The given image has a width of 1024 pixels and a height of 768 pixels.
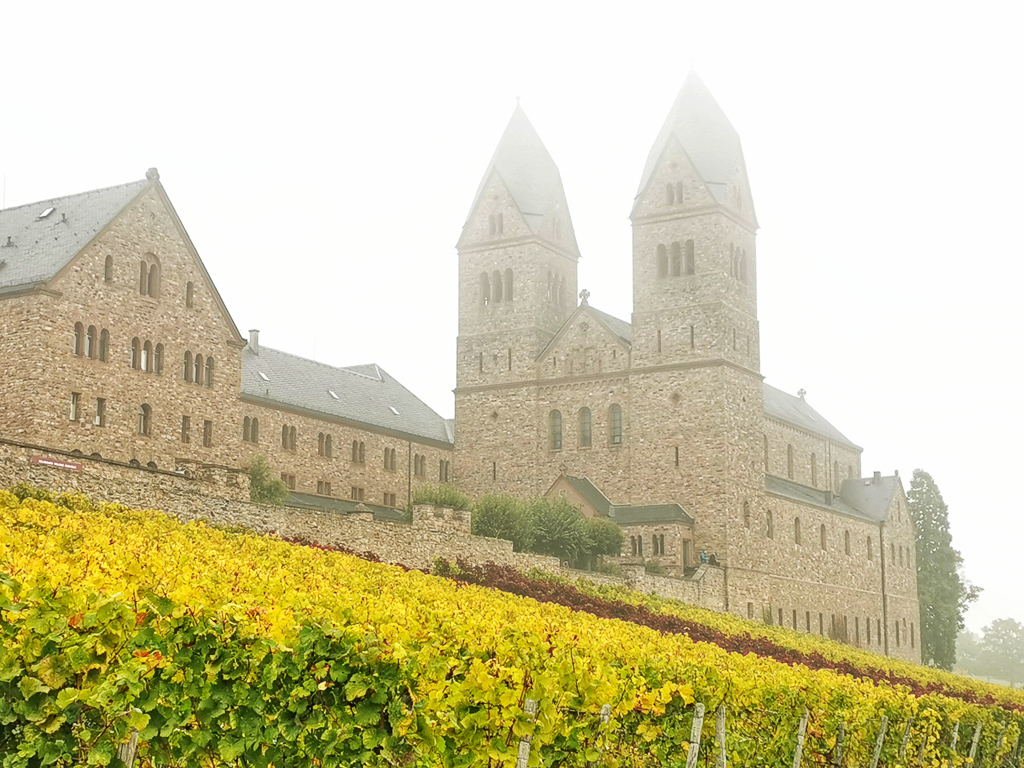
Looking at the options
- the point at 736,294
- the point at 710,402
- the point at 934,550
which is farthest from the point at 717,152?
the point at 934,550

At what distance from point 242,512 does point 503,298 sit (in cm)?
3741

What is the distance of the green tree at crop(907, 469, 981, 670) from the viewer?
8306 centimetres

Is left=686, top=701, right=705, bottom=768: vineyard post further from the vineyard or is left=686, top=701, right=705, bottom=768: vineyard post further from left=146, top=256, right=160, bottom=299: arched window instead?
left=146, top=256, right=160, bottom=299: arched window

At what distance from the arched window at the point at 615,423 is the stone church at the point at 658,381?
10cm

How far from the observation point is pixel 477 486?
66812mm

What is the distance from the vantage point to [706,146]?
6594 cm

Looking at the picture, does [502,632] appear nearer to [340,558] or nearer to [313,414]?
[340,558]

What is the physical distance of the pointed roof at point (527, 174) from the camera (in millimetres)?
68812

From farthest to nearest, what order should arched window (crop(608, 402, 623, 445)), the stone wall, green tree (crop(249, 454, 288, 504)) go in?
arched window (crop(608, 402, 623, 445)) → green tree (crop(249, 454, 288, 504)) → the stone wall

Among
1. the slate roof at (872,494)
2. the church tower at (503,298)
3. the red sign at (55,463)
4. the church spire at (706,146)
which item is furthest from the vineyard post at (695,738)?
the slate roof at (872,494)

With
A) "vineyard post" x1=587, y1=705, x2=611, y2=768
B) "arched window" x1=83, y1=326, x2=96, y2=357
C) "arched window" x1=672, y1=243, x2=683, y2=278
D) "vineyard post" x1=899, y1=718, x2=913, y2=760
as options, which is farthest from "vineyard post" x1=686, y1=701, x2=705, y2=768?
"arched window" x1=672, y1=243, x2=683, y2=278

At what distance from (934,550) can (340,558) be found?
66.3 meters

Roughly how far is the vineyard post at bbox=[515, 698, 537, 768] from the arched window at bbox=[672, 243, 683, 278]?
54.2 m

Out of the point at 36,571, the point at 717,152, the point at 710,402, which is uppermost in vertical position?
the point at 717,152
